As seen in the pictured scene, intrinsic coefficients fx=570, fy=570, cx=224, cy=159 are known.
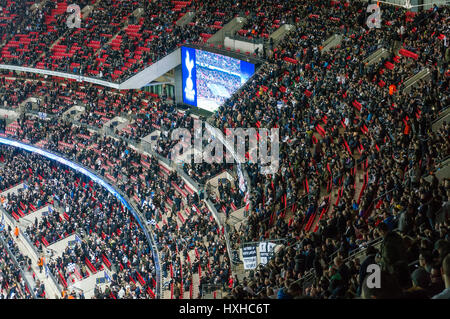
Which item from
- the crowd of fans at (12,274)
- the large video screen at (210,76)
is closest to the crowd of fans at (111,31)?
the large video screen at (210,76)

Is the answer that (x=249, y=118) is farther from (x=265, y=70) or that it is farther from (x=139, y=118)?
(x=139, y=118)

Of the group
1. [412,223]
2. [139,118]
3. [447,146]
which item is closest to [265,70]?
[139,118]

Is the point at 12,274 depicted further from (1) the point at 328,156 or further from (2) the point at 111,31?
(2) the point at 111,31

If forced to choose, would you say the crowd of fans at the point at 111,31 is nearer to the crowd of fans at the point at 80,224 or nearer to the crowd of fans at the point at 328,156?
the crowd of fans at the point at 328,156

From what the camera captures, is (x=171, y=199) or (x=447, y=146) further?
(x=171, y=199)

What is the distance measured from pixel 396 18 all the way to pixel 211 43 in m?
11.9

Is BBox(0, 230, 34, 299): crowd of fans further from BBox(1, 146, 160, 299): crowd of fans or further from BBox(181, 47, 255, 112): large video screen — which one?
BBox(181, 47, 255, 112): large video screen

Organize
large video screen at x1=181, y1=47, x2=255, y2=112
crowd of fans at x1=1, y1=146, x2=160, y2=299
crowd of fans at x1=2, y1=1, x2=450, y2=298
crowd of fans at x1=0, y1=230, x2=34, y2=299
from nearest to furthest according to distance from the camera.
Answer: crowd of fans at x1=2, y1=1, x2=450, y2=298
crowd of fans at x1=1, y1=146, x2=160, y2=299
crowd of fans at x1=0, y1=230, x2=34, y2=299
large video screen at x1=181, y1=47, x2=255, y2=112

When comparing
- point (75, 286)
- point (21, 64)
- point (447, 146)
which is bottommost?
point (75, 286)

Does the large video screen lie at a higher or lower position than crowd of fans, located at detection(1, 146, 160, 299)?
higher

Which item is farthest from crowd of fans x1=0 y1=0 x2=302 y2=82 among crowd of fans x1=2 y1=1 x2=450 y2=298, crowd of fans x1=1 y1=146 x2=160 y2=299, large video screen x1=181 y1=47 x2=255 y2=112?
crowd of fans x1=1 y1=146 x2=160 y2=299

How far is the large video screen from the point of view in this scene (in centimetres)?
3042

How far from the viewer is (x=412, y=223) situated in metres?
10.1

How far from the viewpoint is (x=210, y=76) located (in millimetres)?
32562
